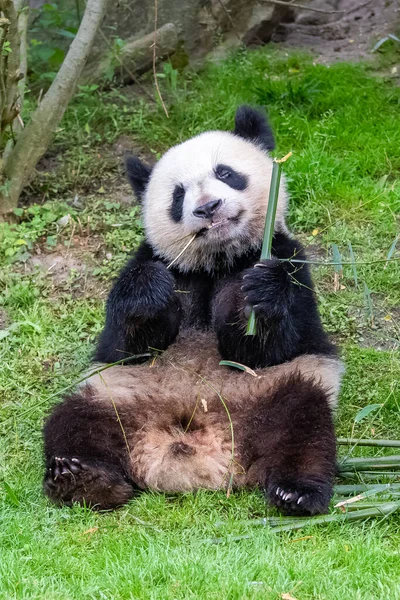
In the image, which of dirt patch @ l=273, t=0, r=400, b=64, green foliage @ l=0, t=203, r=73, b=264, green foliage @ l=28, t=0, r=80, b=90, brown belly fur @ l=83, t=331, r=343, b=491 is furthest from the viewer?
dirt patch @ l=273, t=0, r=400, b=64

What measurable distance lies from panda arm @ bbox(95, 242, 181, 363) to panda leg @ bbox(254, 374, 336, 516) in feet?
2.64

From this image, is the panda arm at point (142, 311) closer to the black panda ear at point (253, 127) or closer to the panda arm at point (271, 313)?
the panda arm at point (271, 313)

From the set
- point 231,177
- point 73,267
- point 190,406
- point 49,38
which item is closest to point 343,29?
point 49,38

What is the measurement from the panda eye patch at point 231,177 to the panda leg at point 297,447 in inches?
52.1

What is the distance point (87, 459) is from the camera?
4707mm

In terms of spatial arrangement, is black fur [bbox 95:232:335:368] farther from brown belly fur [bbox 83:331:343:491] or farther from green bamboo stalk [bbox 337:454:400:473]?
green bamboo stalk [bbox 337:454:400:473]

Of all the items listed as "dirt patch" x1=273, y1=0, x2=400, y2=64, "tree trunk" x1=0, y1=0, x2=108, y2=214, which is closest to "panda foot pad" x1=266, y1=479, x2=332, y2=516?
"tree trunk" x1=0, y1=0, x2=108, y2=214

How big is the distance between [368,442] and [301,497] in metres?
0.80

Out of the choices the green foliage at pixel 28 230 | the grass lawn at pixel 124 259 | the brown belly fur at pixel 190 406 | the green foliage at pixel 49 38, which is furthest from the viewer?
the green foliage at pixel 49 38

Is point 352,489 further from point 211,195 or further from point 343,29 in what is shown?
point 343,29

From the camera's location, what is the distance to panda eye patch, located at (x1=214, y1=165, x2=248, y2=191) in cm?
549

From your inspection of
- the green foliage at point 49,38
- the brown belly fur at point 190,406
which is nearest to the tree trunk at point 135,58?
the green foliage at point 49,38

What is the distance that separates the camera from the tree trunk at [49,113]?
7449 millimetres

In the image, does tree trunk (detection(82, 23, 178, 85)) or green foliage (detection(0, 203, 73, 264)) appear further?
tree trunk (detection(82, 23, 178, 85))
